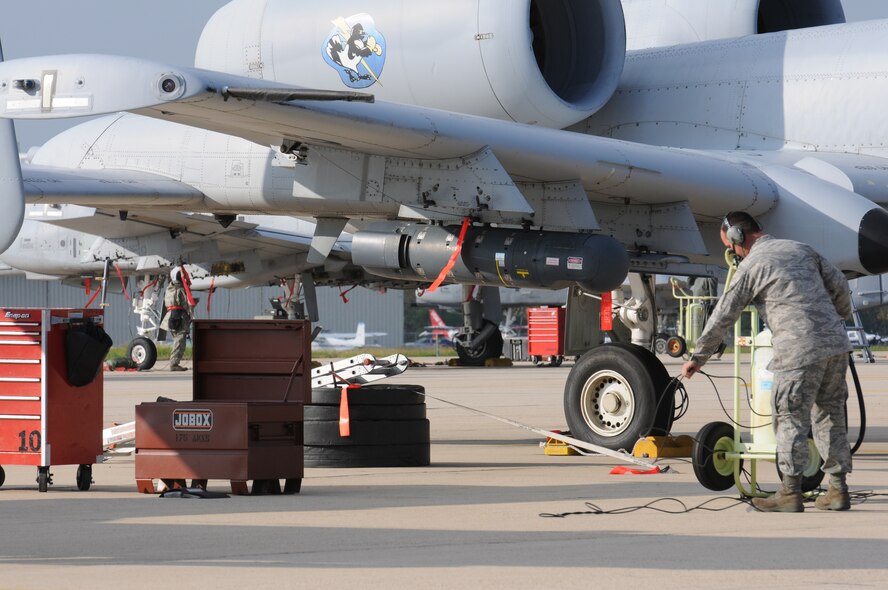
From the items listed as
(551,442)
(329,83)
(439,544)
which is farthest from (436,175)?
(439,544)

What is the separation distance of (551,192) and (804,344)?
4.15m

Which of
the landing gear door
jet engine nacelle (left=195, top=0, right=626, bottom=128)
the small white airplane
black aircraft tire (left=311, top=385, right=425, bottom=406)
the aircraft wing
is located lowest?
the small white airplane

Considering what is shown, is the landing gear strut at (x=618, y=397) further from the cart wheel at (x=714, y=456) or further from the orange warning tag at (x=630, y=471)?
the cart wheel at (x=714, y=456)

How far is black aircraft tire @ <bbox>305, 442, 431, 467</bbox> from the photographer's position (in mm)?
11422

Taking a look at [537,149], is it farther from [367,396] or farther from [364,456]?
[364,456]

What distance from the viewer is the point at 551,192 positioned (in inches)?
470

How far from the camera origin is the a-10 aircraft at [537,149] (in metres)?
11.3

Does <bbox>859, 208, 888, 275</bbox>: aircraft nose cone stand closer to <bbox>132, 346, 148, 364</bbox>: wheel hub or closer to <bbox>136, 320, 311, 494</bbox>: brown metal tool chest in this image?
<bbox>136, 320, 311, 494</bbox>: brown metal tool chest

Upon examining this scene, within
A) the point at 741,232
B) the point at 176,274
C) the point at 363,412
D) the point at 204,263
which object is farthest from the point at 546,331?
the point at 741,232

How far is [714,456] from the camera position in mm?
8914

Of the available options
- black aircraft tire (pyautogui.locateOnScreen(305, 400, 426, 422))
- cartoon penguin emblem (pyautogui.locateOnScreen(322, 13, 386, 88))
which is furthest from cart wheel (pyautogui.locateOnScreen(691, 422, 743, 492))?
cartoon penguin emblem (pyautogui.locateOnScreen(322, 13, 386, 88))

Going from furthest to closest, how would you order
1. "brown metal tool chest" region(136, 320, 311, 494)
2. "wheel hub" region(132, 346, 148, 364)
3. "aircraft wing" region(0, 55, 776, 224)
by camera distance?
"wheel hub" region(132, 346, 148, 364)
"brown metal tool chest" region(136, 320, 311, 494)
"aircraft wing" region(0, 55, 776, 224)

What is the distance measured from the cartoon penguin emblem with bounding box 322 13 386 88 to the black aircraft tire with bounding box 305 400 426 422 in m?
3.58

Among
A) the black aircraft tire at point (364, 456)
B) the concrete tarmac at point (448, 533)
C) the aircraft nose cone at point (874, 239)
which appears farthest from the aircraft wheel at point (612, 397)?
the aircraft nose cone at point (874, 239)
